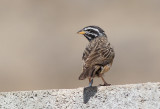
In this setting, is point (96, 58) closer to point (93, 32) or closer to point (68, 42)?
point (93, 32)

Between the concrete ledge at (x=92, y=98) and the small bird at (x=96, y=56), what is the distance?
623 millimetres

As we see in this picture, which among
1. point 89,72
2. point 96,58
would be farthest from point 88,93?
point 96,58

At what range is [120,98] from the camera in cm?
715

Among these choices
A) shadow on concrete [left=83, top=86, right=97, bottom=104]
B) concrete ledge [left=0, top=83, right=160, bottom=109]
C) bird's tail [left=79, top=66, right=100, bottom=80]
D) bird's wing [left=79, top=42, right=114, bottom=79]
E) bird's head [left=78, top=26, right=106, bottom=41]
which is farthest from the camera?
bird's head [left=78, top=26, right=106, bottom=41]

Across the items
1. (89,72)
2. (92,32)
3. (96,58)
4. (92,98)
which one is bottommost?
(92,98)

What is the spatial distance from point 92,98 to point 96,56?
1394 mm

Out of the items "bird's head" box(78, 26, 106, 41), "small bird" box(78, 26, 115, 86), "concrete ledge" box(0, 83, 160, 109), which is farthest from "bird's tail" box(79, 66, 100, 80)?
"bird's head" box(78, 26, 106, 41)

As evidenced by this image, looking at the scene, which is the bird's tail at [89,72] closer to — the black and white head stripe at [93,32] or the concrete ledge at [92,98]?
the concrete ledge at [92,98]

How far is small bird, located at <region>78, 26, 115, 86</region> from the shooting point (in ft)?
27.1

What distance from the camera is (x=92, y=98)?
287 inches

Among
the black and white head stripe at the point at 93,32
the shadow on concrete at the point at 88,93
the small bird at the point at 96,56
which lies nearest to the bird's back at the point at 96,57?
the small bird at the point at 96,56

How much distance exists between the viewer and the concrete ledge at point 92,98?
23.2ft

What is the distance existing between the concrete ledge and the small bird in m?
0.62

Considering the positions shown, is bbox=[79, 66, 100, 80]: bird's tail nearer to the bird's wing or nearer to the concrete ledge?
the bird's wing
